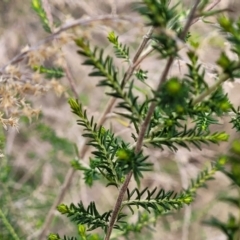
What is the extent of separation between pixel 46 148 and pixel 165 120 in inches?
87.6

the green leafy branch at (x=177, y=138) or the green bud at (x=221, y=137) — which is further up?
the green bud at (x=221, y=137)

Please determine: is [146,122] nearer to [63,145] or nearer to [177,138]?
[177,138]

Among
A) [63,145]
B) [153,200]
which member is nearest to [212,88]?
[153,200]

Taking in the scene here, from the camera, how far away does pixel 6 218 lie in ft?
4.51

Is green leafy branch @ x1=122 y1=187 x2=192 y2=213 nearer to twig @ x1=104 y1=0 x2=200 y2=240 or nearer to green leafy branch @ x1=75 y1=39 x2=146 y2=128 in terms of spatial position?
twig @ x1=104 y1=0 x2=200 y2=240

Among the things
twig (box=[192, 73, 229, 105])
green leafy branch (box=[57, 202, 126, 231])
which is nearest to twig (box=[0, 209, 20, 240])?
green leafy branch (box=[57, 202, 126, 231])

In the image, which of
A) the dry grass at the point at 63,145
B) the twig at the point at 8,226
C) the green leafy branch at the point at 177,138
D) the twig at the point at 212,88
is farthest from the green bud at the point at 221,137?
the dry grass at the point at 63,145

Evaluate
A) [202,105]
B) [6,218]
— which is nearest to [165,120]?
[202,105]

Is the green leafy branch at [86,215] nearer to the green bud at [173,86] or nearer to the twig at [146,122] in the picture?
the twig at [146,122]

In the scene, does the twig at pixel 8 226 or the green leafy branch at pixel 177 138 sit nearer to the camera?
the green leafy branch at pixel 177 138

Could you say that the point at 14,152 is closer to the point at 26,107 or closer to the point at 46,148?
the point at 46,148

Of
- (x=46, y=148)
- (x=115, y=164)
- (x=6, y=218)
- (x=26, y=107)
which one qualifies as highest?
(x=46, y=148)

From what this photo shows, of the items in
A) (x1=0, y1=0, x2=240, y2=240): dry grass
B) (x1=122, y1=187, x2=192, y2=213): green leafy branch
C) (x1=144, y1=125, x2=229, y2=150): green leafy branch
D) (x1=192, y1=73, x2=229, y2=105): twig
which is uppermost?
(x1=0, y1=0, x2=240, y2=240): dry grass

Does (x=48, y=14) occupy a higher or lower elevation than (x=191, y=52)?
higher
